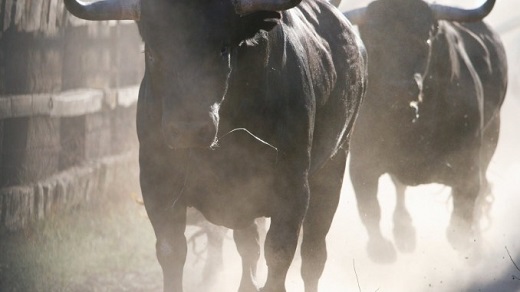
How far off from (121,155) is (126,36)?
1162 millimetres

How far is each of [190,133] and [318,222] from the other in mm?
2399

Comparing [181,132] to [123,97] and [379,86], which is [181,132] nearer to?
[379,86]

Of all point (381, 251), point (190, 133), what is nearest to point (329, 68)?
point (190, 133)

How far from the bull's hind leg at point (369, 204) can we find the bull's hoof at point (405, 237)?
1.07 ft

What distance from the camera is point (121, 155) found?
10625 millimetres

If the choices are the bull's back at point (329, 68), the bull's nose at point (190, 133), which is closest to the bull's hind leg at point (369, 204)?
the bull's back at point (329, 68)

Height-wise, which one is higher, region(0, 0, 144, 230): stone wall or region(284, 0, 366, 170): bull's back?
region(284, 0, 366, 170): bull's back

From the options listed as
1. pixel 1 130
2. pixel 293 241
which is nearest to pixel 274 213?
pixel 293 241

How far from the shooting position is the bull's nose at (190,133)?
17.4 feet

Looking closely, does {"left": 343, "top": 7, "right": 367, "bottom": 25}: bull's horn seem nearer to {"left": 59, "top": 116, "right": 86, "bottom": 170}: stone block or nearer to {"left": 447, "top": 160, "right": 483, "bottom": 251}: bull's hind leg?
{"left": 447, "top": 160, "right": 483, "bottom": 251}: bull's hind leg

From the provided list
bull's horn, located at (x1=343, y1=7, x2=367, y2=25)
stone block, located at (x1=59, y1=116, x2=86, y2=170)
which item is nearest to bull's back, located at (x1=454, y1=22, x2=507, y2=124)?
bull's horn, located at (x1=343, y1=7, x2=367, y2=25)

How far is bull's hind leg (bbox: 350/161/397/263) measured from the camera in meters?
10.1

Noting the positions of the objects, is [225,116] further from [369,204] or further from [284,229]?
[369,204]

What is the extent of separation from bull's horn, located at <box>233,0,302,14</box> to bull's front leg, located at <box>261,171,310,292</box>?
0.89m
